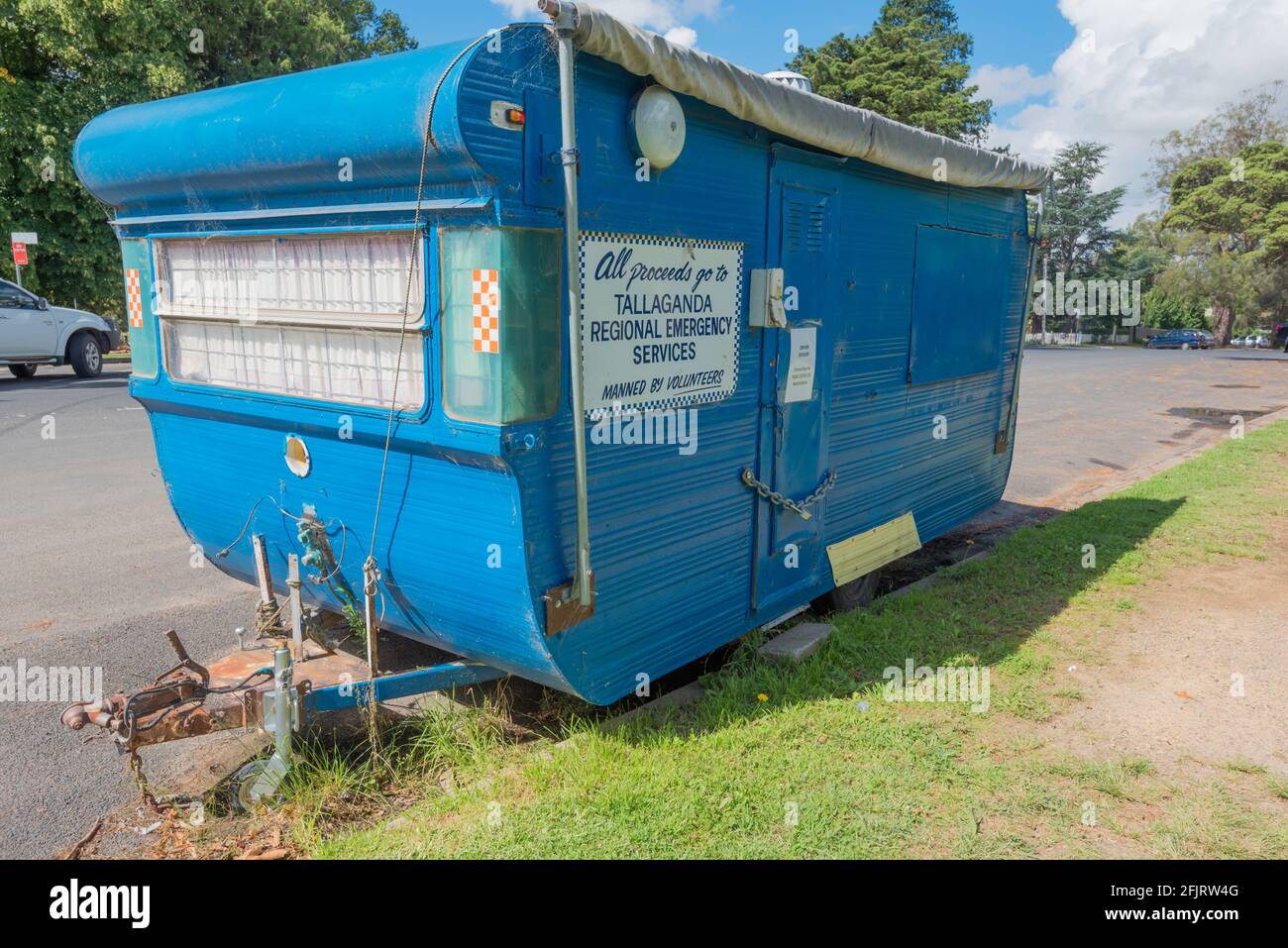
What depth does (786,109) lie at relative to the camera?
14.4 feet

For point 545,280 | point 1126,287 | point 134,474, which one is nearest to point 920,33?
point 1126,287

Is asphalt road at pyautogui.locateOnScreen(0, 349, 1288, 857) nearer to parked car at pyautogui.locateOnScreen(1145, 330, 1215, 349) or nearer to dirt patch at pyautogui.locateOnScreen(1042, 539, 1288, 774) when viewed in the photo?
dirt patch at pyautogui.locateOnScreen(1042, 539, 1288, 774)

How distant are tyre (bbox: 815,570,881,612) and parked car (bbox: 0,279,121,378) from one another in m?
15.8

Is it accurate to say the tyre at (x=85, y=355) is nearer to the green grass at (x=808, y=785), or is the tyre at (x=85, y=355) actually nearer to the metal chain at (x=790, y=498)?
the green grass at (x=808, y=785)

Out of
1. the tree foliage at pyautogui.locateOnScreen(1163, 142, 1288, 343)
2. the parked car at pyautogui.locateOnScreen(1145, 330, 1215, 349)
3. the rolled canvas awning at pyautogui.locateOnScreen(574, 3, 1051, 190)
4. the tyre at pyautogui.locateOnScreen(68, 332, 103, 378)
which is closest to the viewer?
the rolled canvas awning at pyautogui.locateOnScreen(574, 3, 1051, 190)

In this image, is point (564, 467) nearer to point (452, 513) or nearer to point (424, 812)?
point (452, 513)

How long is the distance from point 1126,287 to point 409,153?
191ft

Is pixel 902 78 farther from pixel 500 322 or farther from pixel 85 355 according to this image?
pixel 500 322

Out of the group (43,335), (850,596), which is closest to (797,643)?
(850,596)

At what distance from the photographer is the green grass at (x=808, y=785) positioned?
341 centimetres

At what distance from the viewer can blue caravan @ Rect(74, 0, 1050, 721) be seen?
3357 mm

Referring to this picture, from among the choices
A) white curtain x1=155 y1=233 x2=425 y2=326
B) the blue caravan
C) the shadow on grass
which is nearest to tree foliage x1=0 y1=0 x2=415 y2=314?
white curtain x1=155 y1=233 x2=425 y2=326

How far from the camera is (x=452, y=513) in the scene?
3.67 metres

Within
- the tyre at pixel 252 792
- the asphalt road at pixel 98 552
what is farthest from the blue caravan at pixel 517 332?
the asphalt road at pixel 98 552
